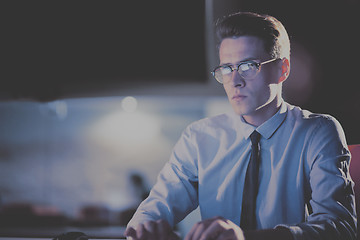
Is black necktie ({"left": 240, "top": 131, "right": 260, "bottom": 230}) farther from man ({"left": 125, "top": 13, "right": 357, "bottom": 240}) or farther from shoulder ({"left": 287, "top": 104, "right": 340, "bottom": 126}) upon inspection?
shoulder ({"left": 287, "top": 104, "right": 340, "bottom": 126})

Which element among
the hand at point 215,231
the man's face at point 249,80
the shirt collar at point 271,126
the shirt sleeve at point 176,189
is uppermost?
the man's face at point 249,80

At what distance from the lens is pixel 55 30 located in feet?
6.88

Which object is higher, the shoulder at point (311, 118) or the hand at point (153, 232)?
the shoulder at point (311, 118)

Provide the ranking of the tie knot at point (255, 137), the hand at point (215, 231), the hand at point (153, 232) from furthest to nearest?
the tie knot at point (255, 137) → the hand at point (153, 232) → the hand at point (215, 231)

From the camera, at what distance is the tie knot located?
128cm

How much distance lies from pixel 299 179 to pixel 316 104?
790mm

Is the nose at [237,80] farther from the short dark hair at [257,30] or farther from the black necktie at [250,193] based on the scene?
the black necktie at [250,193]

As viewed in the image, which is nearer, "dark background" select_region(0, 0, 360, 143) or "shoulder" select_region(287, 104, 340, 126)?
"shoulder" select_region(287, 104, 340, 126)

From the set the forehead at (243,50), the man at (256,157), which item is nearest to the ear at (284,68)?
the man at (256,157)

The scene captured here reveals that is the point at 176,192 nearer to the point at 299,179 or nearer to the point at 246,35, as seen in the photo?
the point at 299,179

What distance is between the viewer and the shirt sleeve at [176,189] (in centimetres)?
122

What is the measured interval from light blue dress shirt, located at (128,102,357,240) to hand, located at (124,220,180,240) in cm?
20

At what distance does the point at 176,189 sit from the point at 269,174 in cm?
42

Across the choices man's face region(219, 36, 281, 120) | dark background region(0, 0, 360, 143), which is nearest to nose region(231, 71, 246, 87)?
man's face region(219, 36, 281, 120)
